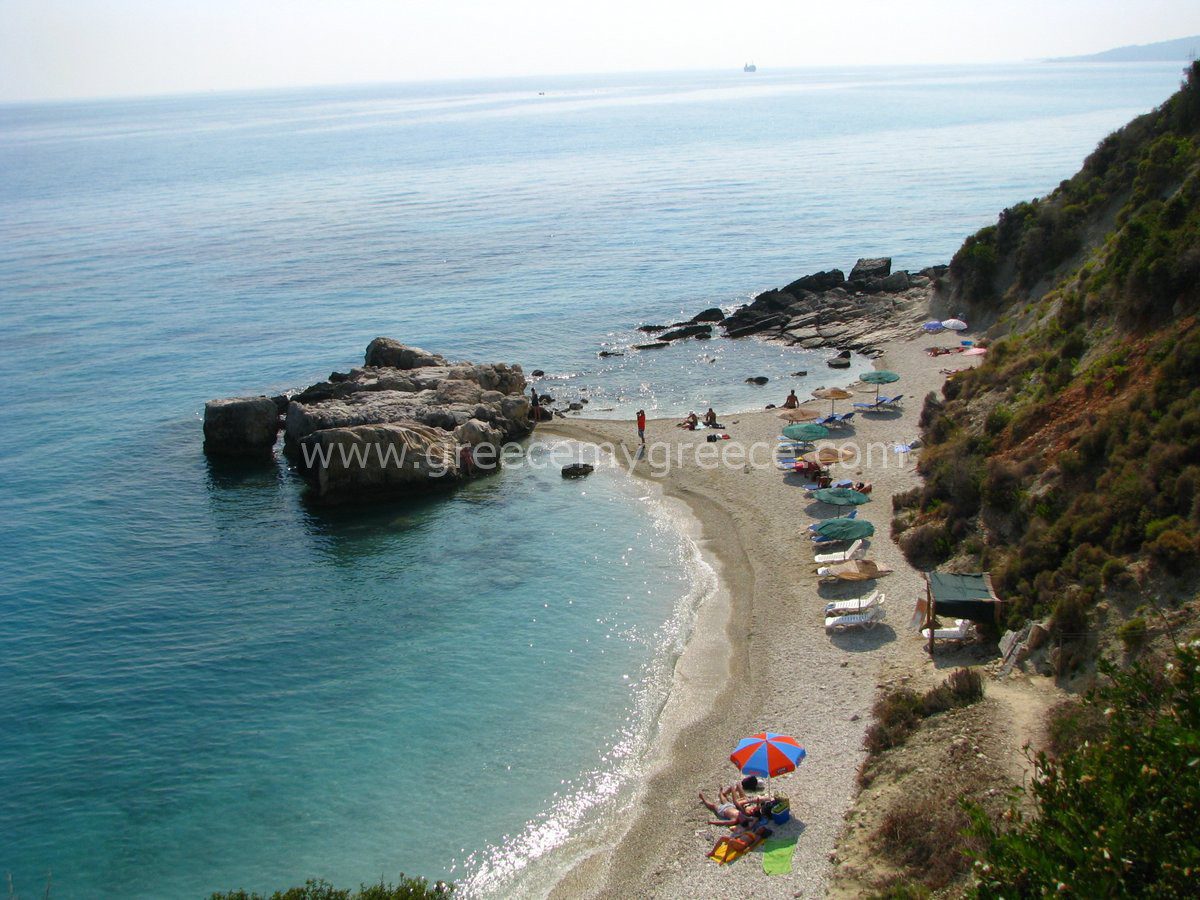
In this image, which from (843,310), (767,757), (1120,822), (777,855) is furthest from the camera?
(843,310)

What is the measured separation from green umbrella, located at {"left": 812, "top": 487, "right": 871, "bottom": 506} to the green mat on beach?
671 inches

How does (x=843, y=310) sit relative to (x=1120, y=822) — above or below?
below

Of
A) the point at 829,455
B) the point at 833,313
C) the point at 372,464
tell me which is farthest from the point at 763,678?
the point at 833,313

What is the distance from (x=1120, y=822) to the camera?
1134 cm

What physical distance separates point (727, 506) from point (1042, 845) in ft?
89.8

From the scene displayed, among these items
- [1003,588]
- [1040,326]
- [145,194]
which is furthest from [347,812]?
[145,194]

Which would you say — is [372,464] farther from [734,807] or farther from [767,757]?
[767,757]

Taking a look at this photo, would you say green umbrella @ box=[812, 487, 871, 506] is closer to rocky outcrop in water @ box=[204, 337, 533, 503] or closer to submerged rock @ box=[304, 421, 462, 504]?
rocky outcrop in water @ box=[204, 337, 533, 503]

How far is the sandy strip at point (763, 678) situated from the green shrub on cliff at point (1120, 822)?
7302mm

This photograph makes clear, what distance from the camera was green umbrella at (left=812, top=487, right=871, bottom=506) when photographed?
3538 centimetres

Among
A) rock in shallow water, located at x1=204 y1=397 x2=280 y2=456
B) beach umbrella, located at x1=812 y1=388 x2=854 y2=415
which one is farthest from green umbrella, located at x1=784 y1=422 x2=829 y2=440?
rock in shallow water, located at x1=204 y1=397 x2=280 y2=456

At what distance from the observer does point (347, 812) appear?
23.7 metres

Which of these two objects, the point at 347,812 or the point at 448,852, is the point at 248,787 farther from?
the point at 448,852

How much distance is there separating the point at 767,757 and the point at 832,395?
31821 millimetres
